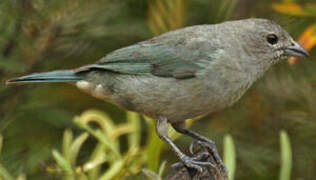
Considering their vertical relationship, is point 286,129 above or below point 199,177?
above

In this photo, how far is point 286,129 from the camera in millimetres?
4945

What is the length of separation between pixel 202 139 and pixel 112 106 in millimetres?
977

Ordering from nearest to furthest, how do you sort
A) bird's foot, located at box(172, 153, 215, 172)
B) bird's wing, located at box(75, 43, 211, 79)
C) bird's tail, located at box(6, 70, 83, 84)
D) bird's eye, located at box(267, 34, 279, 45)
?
bird's foot, located at box(172, 153, 215, 172)
bird's tail, located at box(6, 70, 83, 84)
bird's wing, located at box(75, 43, 211, 79)
bird's eye, located at box(267, 34, 279, 45)

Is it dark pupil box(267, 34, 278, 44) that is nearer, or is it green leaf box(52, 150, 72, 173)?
green leaf box(52, 150, 72, 173)

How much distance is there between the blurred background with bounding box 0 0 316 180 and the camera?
4.39m

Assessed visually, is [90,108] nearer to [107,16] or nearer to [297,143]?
[107,16]

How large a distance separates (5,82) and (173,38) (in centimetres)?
82

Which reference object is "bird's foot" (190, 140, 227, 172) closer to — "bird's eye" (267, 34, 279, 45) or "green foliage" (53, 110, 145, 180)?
"green foliage" (53, 110, 145, 180)

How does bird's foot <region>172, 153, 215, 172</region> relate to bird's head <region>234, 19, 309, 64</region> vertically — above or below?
below

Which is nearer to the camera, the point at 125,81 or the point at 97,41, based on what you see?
the point at 125,81

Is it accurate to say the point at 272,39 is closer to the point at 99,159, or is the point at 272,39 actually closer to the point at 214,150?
the point at 214,150

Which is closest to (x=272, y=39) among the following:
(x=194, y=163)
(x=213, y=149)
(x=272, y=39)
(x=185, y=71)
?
(x=272, y=39)

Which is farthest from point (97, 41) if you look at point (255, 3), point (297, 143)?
point (297, 143)

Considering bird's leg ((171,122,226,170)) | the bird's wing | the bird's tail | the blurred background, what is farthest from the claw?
the bird's tail
